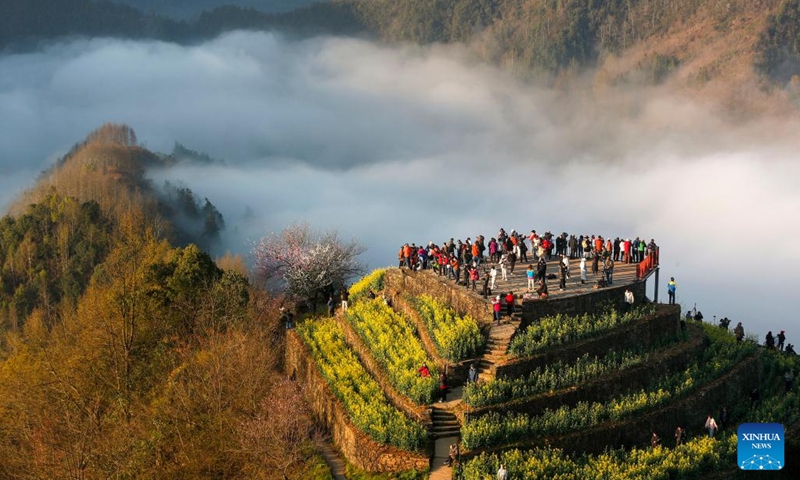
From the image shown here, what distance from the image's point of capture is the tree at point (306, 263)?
7062 cm

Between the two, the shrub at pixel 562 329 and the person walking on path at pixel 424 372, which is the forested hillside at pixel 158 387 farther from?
the shrub at pixel 562 329

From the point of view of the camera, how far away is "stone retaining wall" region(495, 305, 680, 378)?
144ft

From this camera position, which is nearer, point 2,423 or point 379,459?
point 379,459

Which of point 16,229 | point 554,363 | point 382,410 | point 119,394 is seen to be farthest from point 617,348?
point 16,229

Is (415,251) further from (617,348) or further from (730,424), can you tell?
(730,424)

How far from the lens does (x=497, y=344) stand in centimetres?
4538

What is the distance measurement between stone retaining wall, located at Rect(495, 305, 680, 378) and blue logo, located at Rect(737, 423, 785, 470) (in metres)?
11.4

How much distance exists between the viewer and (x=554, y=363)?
44938 mm

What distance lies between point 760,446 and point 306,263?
142ft

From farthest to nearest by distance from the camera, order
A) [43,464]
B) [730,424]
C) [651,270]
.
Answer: [651,270], [730,424], [43,464]

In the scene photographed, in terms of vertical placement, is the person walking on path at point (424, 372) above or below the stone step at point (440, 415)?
above

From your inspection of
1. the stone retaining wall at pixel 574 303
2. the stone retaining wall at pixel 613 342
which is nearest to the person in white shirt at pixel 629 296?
the stone retaining wall at pixel 574 303

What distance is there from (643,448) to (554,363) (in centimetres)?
549

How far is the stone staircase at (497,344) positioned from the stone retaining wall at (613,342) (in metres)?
0.67
